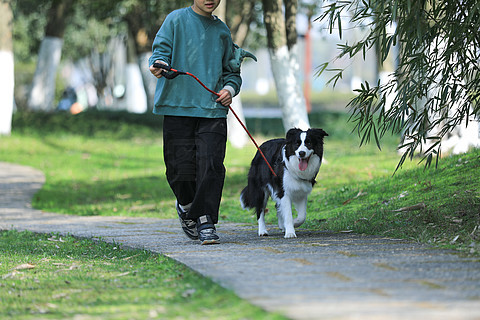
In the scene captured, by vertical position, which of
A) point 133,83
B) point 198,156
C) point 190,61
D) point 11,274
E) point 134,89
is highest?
point 133,83

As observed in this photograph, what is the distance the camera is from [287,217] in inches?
255

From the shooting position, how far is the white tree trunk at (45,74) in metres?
23.7

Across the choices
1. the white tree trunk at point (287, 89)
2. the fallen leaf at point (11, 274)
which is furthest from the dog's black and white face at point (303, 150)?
the white tree trunk at point (287, 89)

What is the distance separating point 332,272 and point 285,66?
9268 millimetres

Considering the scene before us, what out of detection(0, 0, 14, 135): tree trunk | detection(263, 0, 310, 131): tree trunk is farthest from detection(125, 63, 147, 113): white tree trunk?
detection(263, 0, 310, 131): tree trunk

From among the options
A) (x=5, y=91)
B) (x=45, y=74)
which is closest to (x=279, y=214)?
(x=5, y=91)

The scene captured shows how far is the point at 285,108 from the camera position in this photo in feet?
43.7

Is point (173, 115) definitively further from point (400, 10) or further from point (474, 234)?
point (474, 234)

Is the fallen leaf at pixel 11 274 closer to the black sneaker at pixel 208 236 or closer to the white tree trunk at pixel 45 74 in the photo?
the black sneaker at pixel 208 236

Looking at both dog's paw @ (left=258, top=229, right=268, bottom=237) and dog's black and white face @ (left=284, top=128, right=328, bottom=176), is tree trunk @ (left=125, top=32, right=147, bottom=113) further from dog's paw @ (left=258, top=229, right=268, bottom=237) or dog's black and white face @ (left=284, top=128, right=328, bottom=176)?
dog's black and white face @ (left=284, top=128, right=328, bottom=176)

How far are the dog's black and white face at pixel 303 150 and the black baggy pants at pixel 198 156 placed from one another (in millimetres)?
691

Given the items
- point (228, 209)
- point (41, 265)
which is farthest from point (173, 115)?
point (228, 209)

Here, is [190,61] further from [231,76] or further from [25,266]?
[25,266]

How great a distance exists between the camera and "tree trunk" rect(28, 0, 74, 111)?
23.5m
